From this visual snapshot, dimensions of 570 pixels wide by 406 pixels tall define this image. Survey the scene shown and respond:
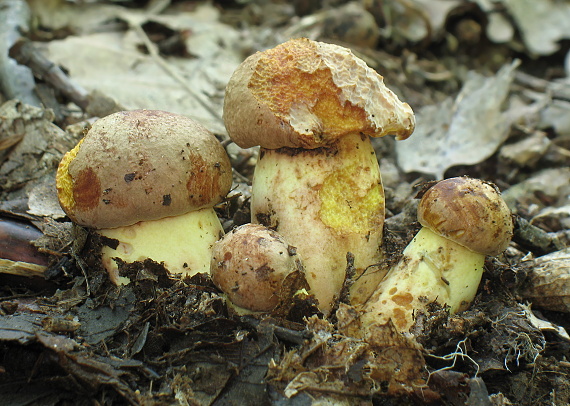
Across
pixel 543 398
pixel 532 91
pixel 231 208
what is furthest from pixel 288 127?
pixel 532 91

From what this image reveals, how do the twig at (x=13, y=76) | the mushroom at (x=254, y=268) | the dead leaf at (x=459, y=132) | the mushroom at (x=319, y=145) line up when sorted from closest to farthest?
the mushroom at (x=254, y=268), the mushroom at (x=319, y=145), the twig at (x=13, y=76), the dead leaf at (x=459, y=132)

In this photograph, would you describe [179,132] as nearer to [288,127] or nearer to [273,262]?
[288,127]

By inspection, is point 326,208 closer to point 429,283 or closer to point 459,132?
point 429,283

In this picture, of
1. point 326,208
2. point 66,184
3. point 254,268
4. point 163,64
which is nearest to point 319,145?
point 326,208

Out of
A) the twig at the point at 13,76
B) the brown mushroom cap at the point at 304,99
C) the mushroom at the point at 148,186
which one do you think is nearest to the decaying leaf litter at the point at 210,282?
Result: the twig at the point at 13,76

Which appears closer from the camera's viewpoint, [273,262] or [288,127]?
[273,262]

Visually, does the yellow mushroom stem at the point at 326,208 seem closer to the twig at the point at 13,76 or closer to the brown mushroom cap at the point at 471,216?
the brown mushroom cap at the point at 471,216

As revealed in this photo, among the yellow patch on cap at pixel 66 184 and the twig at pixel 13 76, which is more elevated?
the yellow patch on cap at pixel 66 184
